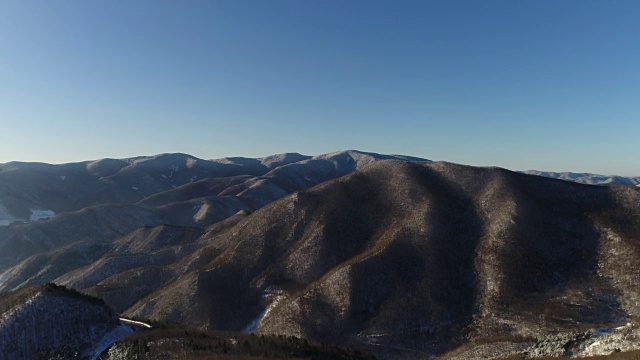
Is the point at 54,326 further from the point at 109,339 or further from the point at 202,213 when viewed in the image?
the point at 202,213

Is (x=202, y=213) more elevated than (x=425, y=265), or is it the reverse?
(x=425, y=265)

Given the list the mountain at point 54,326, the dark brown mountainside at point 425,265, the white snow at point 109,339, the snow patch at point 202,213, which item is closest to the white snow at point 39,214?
the snow patch at point 202,213

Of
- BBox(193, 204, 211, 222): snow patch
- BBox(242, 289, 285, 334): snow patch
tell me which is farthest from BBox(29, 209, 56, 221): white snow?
BBox(242, 289, 285, 334): snow patch

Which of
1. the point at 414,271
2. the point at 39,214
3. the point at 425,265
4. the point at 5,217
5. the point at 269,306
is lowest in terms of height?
the point at 269,306

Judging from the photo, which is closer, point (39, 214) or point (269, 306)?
point (269, 306)

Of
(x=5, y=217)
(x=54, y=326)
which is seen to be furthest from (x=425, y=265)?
(x=5, y=217)

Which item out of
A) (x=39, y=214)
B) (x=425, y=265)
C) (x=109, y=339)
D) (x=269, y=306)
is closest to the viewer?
(x=109, y=339)

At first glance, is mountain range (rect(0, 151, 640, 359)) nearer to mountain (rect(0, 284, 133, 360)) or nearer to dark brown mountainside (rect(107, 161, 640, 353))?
dark brown mountainside (rect(107, 161, 640, 353))

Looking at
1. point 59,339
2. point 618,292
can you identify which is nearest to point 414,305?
point 618,292
